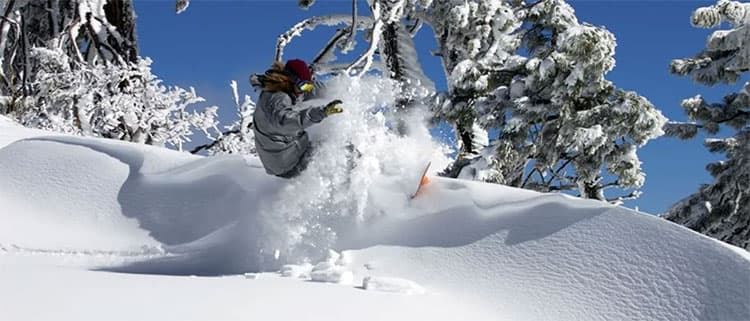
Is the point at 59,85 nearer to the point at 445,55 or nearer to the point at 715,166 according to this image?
the point at 445,55

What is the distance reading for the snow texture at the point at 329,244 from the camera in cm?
320

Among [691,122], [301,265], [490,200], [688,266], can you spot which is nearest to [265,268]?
[301,265]

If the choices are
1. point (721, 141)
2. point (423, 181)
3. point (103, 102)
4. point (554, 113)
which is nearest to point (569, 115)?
point (554, 113)

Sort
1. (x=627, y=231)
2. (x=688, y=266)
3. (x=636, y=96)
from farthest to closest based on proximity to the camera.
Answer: (x=636, y=96) → (x=627, y=231) → (x=688, y=266)

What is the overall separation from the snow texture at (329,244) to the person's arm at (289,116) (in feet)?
1.05

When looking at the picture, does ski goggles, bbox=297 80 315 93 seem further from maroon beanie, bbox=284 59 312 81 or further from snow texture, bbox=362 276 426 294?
snow texture, bbox=362 276 426 294

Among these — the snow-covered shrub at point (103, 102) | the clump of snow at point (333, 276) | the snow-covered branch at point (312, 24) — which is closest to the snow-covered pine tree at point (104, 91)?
the snow-covered shrub at point (103, 102)

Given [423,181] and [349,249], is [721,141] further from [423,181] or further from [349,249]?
[349,249]

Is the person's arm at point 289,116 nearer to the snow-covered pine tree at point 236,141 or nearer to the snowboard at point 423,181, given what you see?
the snowboard at point 423,181

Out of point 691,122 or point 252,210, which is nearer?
point 252,210

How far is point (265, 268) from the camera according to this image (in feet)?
14.3

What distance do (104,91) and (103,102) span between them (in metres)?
0.25

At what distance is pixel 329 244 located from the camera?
456 centimetres

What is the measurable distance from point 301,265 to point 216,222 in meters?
1.08
